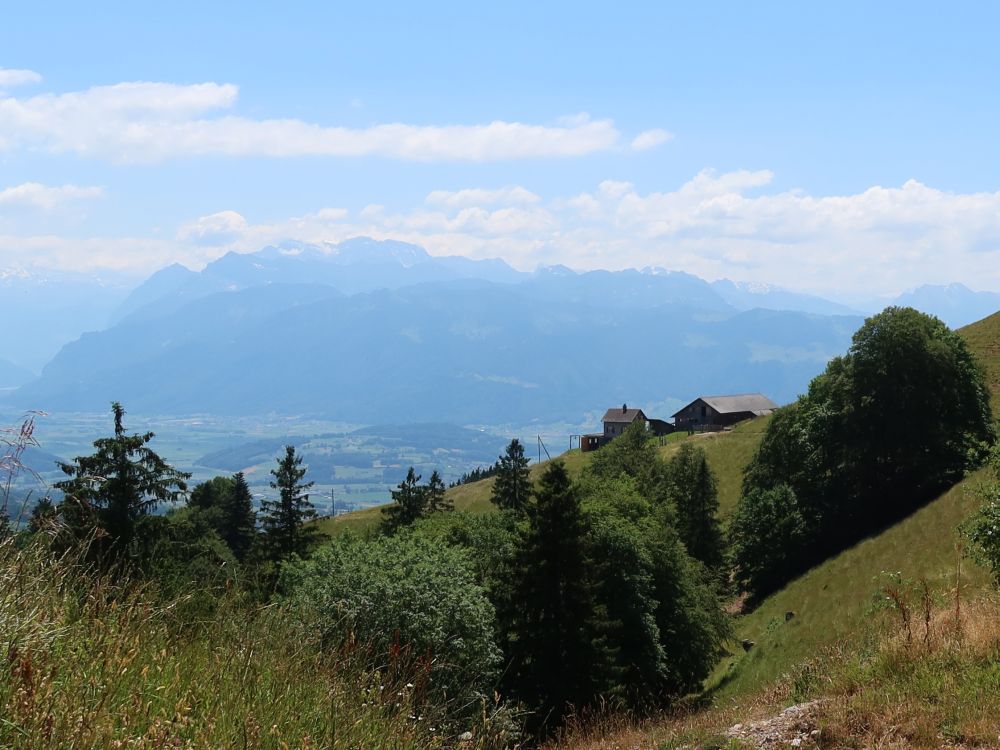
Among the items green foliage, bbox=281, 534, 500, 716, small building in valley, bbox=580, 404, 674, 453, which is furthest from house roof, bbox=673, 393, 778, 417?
green foliage, bbox=281, 534, 500, 716

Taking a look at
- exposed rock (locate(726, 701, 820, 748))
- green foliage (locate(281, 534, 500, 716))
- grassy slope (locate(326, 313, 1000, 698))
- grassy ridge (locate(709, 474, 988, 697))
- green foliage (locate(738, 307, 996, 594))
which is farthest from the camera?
green foliage (locate(738, 307, 996, 594))

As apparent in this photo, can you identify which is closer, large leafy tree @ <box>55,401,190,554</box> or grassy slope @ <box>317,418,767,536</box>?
large leafy tree @ <box>55,401,190,554</box>

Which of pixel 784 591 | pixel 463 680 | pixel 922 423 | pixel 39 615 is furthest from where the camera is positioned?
pixel 922 423

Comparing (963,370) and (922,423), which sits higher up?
(963,370)

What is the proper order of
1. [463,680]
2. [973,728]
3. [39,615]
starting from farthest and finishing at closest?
[463,680] → [973,728] → [39,615]

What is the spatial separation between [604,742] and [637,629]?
2681cm

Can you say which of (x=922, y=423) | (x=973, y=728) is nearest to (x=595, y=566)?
(x=973, y=728)

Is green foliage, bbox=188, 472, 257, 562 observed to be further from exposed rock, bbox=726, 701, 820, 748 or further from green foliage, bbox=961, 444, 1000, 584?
exposed rock, bbox=726, 701, 820, 748

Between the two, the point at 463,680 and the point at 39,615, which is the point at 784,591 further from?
the point at 39,615

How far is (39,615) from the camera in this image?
5504 millimetres

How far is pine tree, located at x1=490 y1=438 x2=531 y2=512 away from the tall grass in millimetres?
74003

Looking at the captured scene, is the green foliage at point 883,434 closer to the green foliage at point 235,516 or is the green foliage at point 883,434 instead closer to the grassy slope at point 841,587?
the grassy slope at point 841,587

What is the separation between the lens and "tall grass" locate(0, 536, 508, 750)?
4.58 metres

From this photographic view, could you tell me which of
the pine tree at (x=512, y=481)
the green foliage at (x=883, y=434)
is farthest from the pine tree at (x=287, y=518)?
the green foliage at (x=883, y=434)
